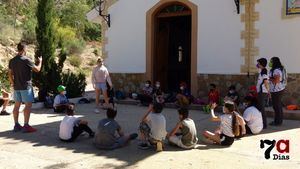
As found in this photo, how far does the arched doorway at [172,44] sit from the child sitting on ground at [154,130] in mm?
5921

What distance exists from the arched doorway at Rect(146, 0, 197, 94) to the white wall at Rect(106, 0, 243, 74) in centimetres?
22

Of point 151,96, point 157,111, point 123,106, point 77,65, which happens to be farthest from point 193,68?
point 77,65

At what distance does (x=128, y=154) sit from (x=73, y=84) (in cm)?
783

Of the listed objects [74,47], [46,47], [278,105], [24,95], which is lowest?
[278,105]

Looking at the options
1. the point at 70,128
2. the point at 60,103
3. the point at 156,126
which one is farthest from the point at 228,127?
the point at 60,103

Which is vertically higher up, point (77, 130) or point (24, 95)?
point (24, 95)

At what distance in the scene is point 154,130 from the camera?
22.8 ft

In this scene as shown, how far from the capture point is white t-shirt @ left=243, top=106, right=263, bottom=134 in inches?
319

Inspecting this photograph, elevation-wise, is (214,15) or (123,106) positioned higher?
(214,15)

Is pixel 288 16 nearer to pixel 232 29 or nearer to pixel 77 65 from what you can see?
pixel 232 29

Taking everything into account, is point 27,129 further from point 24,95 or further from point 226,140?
point 226,140

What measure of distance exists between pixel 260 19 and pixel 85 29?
2663 centimetres

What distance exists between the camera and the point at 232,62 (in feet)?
39.8

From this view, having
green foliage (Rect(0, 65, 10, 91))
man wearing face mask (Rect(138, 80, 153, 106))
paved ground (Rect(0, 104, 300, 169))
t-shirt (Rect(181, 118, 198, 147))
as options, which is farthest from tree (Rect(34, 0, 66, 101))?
t-shirt (Rect(181, 118, 198, 147))
